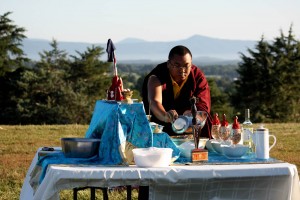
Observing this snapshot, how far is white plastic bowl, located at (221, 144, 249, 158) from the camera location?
12.8 ft

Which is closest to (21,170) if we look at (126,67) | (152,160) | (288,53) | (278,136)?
(152,160)

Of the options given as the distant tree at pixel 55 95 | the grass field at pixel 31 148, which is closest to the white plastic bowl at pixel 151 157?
the grass field at pixel 31 148

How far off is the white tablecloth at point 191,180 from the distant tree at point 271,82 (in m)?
27.0

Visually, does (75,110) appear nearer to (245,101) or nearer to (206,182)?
(245,101)

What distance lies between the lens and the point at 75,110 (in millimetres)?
27891

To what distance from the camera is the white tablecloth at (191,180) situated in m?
3.40

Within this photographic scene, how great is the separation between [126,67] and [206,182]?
87.9 metres

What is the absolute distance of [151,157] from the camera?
349 centimetres

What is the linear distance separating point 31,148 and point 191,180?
19.8ft

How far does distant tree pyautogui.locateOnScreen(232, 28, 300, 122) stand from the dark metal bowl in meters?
27.0

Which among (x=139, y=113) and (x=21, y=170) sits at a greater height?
(x=139, y=113)

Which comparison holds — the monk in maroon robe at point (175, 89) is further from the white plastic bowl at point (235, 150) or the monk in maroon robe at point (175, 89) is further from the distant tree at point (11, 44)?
the distant tree at point (11, 44)

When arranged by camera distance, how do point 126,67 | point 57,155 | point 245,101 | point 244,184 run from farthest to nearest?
point 126,67, point 245,101, point 57,155, point 244,184

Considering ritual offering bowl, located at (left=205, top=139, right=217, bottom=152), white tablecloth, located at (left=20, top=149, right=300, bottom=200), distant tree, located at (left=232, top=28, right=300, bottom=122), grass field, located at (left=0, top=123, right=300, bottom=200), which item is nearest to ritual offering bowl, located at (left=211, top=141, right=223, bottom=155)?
ritual offering bowl, located at (left=205, top=139, right=217, bottom=152)
